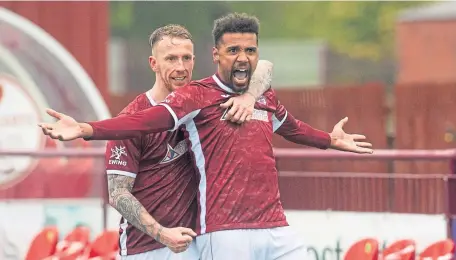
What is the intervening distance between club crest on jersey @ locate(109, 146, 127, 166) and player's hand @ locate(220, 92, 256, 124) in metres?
0.58

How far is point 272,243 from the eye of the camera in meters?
6.26

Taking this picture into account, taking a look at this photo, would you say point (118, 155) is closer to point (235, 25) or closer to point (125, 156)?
point (125, 156)

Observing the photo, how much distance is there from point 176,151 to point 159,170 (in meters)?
0.15

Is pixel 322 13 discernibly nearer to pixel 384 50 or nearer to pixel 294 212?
pixel 384 50

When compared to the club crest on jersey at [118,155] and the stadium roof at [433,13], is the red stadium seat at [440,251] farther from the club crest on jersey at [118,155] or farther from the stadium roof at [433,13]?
the stadium roof at [433,13]

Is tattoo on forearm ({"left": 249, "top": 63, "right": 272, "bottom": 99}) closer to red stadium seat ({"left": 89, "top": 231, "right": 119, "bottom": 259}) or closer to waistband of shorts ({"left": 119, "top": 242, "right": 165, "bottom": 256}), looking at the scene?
waistband of shorts ({"left": 119, "top": 242, "right": 165, "bottom": 256})

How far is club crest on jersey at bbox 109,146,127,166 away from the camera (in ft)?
21.2

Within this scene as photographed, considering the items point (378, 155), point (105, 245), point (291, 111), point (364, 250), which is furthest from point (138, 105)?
point (291, 111)

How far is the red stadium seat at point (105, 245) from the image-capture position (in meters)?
10.8

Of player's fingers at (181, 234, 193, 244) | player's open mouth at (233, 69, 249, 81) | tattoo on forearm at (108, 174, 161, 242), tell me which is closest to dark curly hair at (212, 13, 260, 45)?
player's open mouth at (233, 69, 249, 81)

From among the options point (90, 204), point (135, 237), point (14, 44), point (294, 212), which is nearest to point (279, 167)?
point (294, 212)

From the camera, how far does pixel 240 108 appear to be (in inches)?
241

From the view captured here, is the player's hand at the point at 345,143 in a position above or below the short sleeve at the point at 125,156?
above

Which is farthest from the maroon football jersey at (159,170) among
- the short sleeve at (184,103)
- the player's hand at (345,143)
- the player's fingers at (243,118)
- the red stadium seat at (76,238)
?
the red stadium seat at (76,238)
